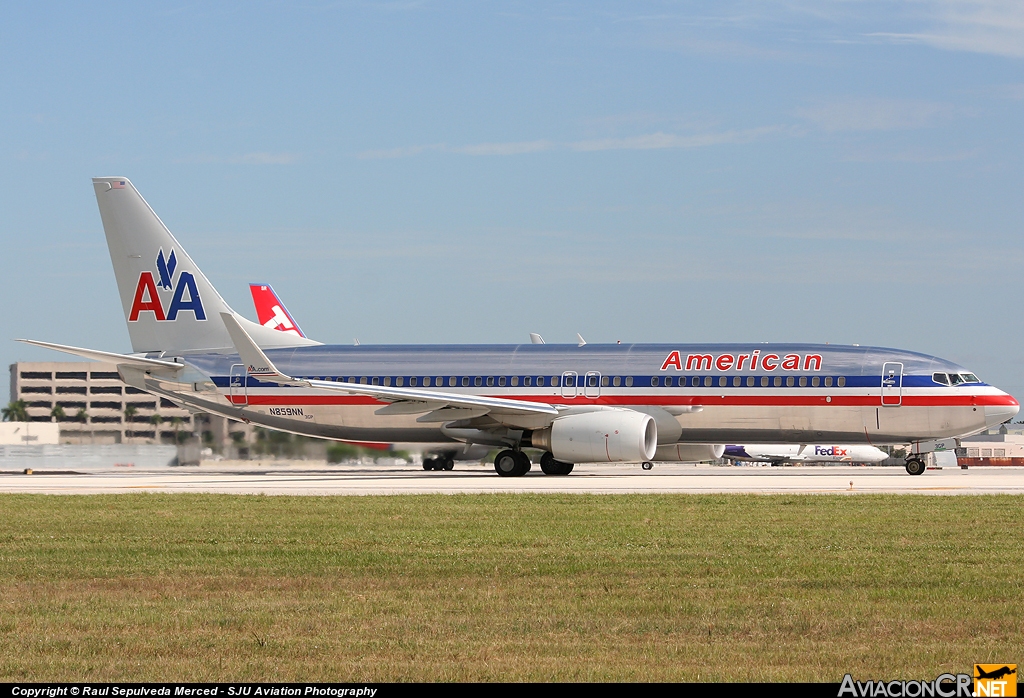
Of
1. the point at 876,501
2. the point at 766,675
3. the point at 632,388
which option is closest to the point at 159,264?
the point at 632,388

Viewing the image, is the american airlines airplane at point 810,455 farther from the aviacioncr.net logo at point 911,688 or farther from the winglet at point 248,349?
the aviacioncr.net logo at point 911,688

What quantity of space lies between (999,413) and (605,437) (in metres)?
11.6

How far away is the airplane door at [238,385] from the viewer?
4084 centimetres

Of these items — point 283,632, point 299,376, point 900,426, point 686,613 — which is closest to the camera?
point 283,632

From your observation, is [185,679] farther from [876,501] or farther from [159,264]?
[159,264]

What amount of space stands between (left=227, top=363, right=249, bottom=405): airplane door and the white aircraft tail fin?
1.21 m

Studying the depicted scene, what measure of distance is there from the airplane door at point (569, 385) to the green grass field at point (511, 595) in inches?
682

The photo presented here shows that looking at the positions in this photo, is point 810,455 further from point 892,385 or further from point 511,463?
point 511,463

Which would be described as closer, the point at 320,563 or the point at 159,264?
the point at 320,563

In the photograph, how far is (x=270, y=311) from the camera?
50625 millimetres

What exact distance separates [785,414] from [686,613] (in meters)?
26.5

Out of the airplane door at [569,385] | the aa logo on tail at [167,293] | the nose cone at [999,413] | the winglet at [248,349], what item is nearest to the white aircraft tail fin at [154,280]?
the aa logo on tail at [167,293]

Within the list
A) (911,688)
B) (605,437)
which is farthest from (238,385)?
(911,688)

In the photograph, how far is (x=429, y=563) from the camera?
14211 millimetres
